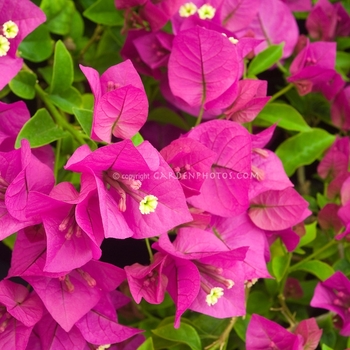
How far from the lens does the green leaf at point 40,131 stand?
0.67 metres

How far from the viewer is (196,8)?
31.2 inches

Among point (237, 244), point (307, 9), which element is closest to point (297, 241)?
point (237, 244)

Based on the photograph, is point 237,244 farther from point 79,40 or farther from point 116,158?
point 79,40

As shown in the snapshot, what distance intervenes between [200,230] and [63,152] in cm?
25

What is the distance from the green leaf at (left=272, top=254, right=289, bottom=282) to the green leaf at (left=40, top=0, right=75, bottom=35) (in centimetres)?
52

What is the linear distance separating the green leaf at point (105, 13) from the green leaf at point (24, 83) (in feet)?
0.52

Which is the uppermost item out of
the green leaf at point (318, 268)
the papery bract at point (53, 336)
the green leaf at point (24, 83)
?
the green leaf at point (24, 83)

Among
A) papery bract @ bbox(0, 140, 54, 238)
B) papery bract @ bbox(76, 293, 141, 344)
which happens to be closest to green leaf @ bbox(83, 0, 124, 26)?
papery bract @ bbox(0, 140, 54, 238)

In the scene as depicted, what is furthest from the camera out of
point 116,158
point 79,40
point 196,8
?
point 79,40

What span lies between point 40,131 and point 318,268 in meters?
0.49

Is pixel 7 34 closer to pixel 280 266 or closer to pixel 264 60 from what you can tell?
pixel 264 60

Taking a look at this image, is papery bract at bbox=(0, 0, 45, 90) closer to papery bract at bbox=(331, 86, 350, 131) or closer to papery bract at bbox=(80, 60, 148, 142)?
papery bract at bbox=(80, 60, 148, 142)

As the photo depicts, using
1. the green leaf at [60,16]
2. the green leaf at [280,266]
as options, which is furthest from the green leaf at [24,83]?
the green leaf at [280,266]

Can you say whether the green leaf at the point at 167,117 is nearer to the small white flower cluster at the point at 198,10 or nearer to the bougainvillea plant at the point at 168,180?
the bougainvillea plant at the point at 168,180
